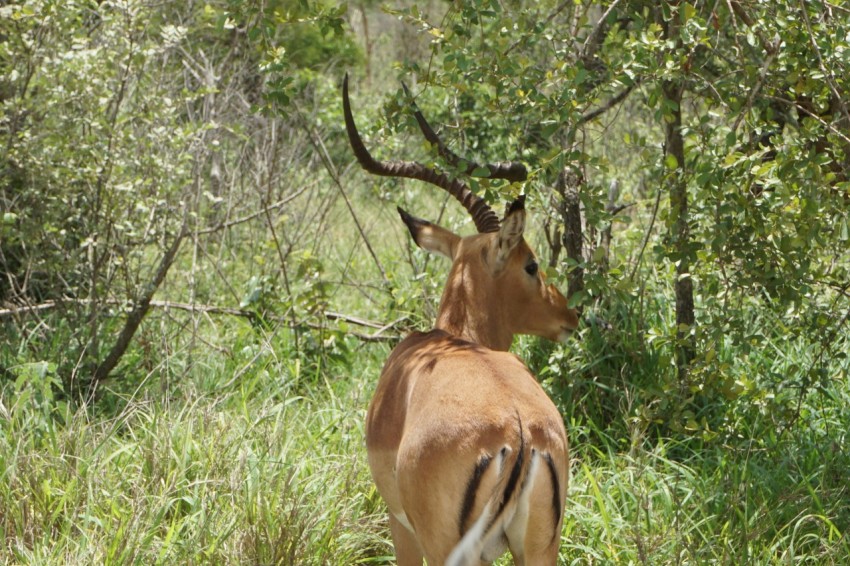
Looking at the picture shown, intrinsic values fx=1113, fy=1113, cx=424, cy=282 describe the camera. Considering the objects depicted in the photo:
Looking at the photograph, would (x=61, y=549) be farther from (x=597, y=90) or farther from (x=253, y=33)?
(x=597, y=90)

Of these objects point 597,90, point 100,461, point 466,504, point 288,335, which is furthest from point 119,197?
point 466,504

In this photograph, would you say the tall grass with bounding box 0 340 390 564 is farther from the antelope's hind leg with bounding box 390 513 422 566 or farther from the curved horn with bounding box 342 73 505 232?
the curved horn with bounding box 342 73 505 232

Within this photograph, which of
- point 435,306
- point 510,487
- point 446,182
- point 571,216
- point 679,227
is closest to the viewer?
point 510,487

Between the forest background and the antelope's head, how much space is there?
105 millimetres

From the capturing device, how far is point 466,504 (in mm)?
2549

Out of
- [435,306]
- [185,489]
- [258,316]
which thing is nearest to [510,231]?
[185,489]

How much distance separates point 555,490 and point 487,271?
1.34m

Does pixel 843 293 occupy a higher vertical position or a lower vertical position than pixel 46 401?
higher

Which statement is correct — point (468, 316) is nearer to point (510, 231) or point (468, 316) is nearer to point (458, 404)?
point (510, 231)

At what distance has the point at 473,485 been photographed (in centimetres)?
255

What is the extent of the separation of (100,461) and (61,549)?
0.57m

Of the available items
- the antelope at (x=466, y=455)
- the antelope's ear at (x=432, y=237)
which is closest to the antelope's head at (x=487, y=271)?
the antelope's ear at (x=432, y=237)

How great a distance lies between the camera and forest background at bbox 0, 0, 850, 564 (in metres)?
3.52

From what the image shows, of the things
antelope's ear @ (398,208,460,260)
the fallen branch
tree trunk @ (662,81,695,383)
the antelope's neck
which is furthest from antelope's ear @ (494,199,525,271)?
the fallen branch
